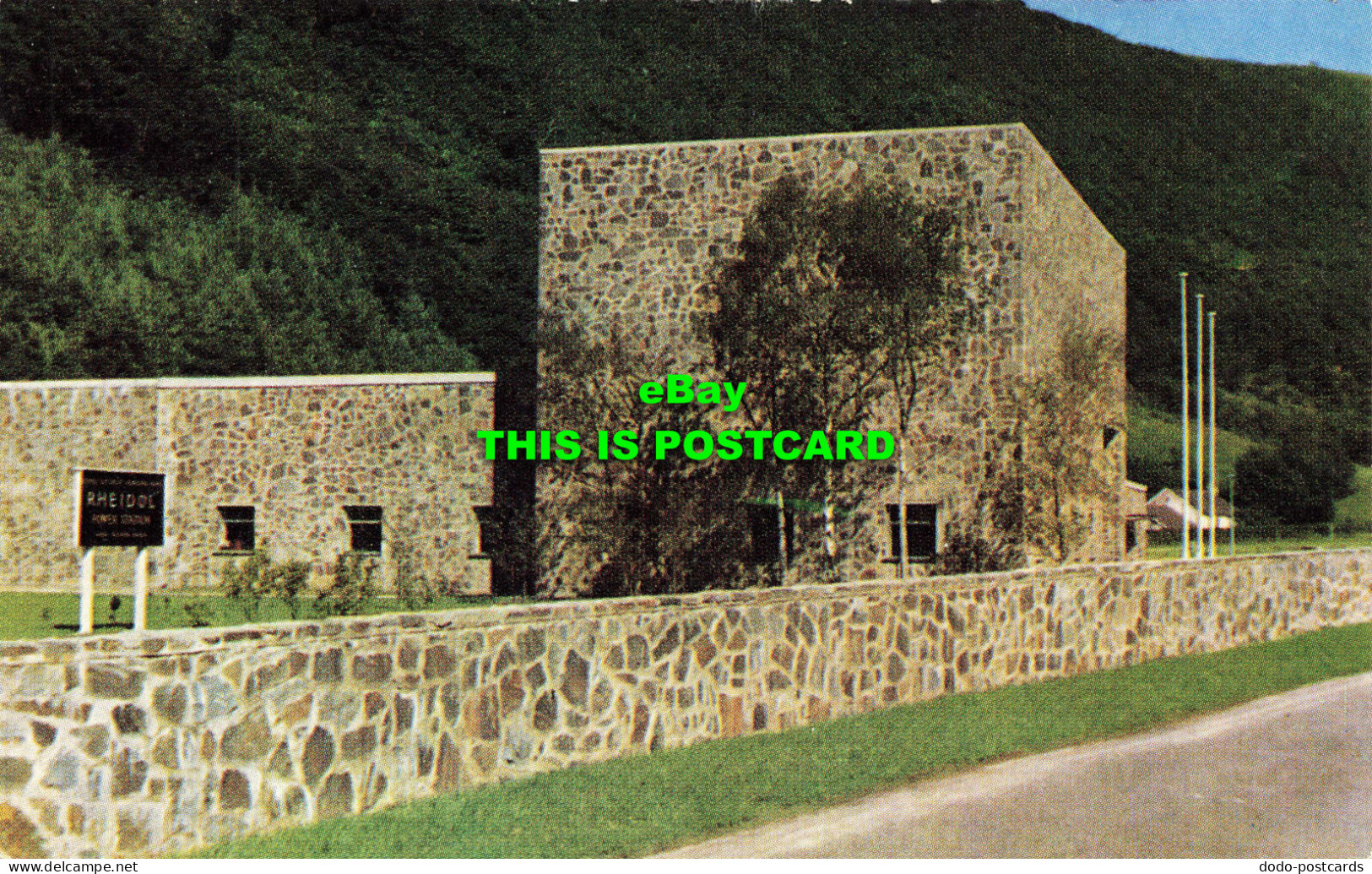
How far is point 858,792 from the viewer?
36.2 feet

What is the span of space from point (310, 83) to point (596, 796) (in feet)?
187

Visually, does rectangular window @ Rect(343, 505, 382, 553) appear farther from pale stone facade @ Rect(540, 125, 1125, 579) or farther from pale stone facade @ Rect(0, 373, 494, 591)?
pale stone facade @ Rect(540, 125, 1125, 579)

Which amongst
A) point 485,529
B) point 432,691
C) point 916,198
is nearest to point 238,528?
point 485,529

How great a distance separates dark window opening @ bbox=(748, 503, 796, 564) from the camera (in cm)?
2681

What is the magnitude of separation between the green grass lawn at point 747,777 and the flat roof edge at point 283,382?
656 inches

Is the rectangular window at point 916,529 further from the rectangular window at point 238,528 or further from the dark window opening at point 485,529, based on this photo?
the rectangular window at point 238,528

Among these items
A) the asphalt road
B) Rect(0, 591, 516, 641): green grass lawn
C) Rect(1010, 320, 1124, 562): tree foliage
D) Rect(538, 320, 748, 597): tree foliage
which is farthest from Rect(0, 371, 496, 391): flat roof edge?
the asphalt road

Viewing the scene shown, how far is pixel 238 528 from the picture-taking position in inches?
1264

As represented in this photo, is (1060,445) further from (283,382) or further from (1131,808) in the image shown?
(1131,808)

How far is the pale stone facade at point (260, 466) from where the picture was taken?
30688 mm

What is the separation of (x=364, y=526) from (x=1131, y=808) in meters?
23.0

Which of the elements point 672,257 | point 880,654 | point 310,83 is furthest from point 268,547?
point 310,83

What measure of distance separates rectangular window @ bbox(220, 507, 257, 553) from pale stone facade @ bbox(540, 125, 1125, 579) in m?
8.09
